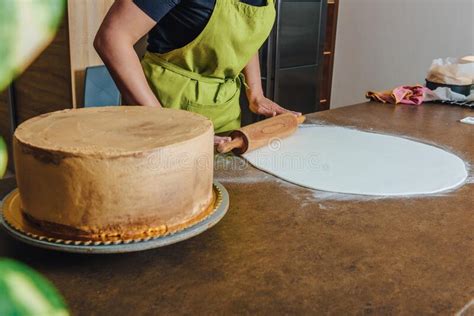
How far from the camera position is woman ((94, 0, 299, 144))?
1201 mm

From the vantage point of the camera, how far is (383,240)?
804 mm

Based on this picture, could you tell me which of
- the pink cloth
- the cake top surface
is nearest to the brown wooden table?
the cake top surface

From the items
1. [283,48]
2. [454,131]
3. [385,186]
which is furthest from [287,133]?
[283,48]

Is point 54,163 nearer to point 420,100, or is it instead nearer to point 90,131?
point 90,131

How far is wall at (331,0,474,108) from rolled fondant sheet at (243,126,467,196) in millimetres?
2377

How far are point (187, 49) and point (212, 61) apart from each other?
0.09 meters

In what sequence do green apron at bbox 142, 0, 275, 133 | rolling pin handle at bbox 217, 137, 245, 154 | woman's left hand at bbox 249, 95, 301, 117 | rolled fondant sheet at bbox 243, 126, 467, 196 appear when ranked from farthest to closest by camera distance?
woman's left hand at bbox 249, 95, 301, 117, green apron at bbox 142, 0, 275, 133, rolling pin handle at bbox 217, 137, 245, 154, rolled fondant sheet at bbox 243, 126, 467, 196

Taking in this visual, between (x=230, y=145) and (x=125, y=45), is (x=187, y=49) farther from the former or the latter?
(x=230, y=145)

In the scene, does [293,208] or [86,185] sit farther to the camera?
[293,208]

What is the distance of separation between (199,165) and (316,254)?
22 cm

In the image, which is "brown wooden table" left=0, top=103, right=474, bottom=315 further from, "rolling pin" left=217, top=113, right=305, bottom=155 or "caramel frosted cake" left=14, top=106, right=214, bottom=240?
"rolling pin" left=217, top=113, right=305, bottom=155

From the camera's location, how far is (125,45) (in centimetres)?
121

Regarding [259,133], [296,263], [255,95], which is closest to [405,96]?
[255,95]

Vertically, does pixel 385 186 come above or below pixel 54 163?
below
